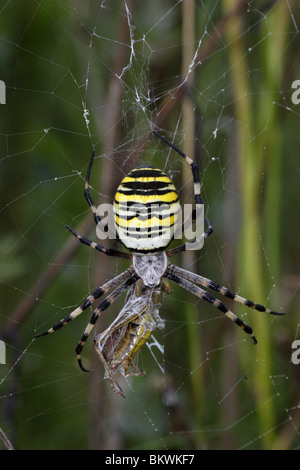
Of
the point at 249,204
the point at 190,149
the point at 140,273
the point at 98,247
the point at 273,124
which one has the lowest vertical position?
the point at 140,273

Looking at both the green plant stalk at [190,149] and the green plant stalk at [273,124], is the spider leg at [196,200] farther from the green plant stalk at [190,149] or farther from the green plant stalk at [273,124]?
the green plant stalk at [273,124]

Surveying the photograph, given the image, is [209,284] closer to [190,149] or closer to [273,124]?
[190,149]

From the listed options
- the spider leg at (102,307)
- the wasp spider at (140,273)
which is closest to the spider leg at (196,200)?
the wasp spider at (140,273)

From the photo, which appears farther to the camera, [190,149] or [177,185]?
[177,185]

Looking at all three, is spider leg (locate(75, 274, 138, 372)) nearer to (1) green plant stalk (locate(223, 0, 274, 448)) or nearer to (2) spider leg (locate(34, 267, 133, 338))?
(2) spider leg (locate(34, 267, 133, 338))

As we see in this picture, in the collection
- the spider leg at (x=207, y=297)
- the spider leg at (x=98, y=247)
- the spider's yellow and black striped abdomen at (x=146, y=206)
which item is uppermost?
the spider's yellow and black striped abdomen at (x=146, y=206)

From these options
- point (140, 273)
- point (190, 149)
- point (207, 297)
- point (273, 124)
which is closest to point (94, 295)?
point (140, 273)

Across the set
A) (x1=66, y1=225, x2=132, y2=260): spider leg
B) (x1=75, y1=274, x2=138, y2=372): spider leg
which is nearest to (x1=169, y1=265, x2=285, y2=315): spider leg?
(x1=75, y1=274, x2=138, y2=372): spider leg
